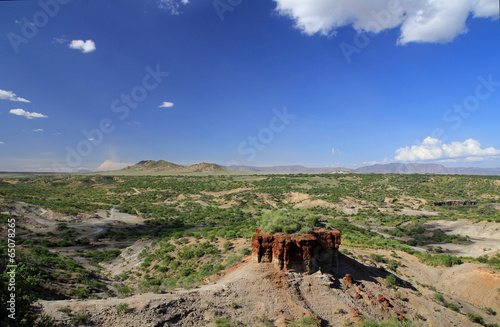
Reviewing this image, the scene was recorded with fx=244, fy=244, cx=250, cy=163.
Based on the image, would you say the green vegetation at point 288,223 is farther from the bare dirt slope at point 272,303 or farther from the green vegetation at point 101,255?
the green vegetation at point 101,255

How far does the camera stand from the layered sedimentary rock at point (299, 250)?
48.9 ft

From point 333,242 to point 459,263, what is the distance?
20.1 metres

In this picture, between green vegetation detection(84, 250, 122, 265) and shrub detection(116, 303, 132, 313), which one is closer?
shrub detection(116, 303, 132, 313)

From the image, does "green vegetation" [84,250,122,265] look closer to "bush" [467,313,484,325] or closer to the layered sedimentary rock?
the layered sedimentary rock

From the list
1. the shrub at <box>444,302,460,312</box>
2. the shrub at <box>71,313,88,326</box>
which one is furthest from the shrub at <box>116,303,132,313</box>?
the shrub at <box>444,302,460,312</box>

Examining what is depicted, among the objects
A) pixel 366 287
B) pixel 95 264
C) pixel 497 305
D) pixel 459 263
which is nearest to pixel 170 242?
pixel 95 264

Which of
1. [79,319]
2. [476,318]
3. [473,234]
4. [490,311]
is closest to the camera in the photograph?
[79,319]

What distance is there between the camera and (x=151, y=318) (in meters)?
10.7

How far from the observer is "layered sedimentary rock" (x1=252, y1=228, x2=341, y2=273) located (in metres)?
14.9

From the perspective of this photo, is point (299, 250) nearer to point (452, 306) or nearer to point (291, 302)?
point (291, 302)

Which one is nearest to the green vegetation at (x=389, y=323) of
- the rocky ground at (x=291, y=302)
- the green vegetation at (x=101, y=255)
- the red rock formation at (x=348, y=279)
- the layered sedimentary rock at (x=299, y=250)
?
the rocky ground at (x=291, y=302)

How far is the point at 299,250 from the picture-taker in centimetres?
1491

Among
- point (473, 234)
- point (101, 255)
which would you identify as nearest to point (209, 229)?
point (101, 255)

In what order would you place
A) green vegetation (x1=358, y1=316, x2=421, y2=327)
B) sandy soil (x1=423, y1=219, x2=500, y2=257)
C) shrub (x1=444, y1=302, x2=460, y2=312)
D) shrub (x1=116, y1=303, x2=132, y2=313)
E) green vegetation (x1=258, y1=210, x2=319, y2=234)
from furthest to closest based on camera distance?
sandy soil (x1=423, y1=219, x2=500, y2=257) → shrub (x1=444, y1=302, x2=460, y2=312) → green vegetation (x1=258, y1=210, x2=319, y2=234) → green vegetation (x1=358, y1=316, x2=421, y2=327) → shrub (x1=116, y1=303, x2=132, y2=313)
